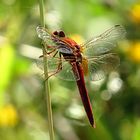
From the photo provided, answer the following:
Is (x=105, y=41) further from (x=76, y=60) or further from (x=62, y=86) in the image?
(x=62, y=86)

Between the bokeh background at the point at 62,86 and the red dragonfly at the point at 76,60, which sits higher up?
the bokeh background at the point at 62,86

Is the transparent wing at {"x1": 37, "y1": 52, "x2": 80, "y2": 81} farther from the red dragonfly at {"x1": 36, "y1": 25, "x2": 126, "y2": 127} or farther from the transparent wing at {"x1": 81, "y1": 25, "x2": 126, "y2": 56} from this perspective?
the transparent wing at {"x1": 81, "y1": 25, "x2": 126, "y2": 56}

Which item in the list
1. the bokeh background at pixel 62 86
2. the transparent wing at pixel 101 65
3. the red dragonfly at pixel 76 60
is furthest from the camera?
the bokeh background at pixel 62 86

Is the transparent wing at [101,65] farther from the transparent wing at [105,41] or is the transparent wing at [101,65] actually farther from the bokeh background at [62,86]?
the bokeh background at [62,86]

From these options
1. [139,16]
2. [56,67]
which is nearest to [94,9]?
[139,16]

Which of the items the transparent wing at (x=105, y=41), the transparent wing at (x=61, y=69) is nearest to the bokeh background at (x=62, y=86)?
the transparent wing at (x=105, y=41)

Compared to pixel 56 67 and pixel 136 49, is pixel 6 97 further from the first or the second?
pixel 56 67

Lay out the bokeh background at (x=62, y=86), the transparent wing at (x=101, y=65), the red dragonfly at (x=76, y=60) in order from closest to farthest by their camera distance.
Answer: the red dragonfly at (x=76, y=60) < the transparent wing at (x=101, y=65) < the bokeh background at (x=62, y=86)
